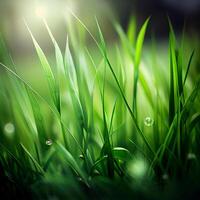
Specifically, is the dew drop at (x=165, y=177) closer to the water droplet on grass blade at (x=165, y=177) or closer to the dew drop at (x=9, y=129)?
the water droplet on grass blade at (x=165, y=177)

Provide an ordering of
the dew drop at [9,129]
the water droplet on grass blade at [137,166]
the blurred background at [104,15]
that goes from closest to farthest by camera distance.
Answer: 1. the water droplet on grass blade at [137,166]
2. the dew drop at [9,129]
3. the blurred background at [104,15]

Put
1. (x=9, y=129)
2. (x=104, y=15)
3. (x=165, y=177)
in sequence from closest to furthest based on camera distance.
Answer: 1. (x=165, y=177)
2. (x=9, y=129)
3. (x=104, y=15)

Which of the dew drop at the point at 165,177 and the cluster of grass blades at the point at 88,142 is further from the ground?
the cluster of grass blades at the point at 88,142

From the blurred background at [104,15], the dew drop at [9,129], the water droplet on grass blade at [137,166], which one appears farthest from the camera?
the blurred background at [104,15]

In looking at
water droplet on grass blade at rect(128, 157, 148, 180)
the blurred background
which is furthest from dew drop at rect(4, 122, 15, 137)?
the blurred background

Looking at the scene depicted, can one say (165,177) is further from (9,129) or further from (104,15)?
(104,15)

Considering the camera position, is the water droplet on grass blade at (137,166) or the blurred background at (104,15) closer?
the water droplet on grass blade at (137,166)

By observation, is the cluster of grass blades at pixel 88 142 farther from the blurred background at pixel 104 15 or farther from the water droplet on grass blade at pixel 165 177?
the blurred background at pixel 104 15

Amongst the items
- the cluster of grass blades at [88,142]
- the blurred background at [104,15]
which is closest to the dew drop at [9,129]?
the cluster of grass blades at [88,142]

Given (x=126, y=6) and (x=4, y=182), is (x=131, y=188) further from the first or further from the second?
(x=126, y=6)

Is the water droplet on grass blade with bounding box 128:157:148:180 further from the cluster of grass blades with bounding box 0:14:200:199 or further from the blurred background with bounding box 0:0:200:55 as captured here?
the blurred background with bounding box 0:0:200:55

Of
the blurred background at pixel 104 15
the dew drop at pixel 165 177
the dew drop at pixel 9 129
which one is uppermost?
the blurred background at pixel 104 15

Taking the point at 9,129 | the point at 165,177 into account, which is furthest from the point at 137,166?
the point at 9,129
